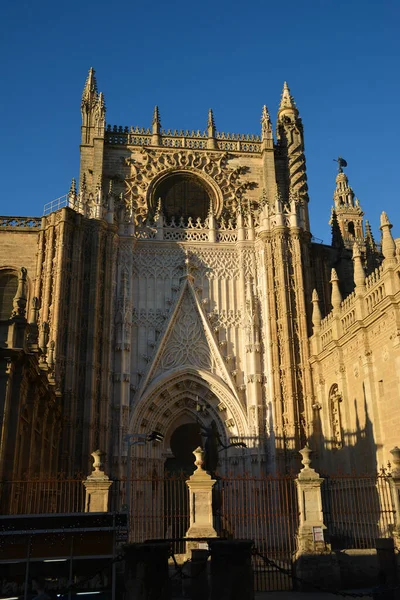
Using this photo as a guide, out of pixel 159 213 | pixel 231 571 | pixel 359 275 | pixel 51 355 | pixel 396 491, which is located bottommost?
pixel 231 571

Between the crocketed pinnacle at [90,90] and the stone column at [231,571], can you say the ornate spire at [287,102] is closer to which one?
the crocketed pinnacle at [90,90]

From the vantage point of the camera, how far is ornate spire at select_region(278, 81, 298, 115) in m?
31.0

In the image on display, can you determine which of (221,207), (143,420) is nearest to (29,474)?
(143,420)

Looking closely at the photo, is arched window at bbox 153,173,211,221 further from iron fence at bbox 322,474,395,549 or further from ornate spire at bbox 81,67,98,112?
iron fence at bbox 322,474,395,549

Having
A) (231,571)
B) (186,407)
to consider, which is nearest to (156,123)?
(186,407)

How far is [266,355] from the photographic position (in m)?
25.0

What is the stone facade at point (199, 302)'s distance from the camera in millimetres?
22000

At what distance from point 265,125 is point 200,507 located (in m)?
22.2

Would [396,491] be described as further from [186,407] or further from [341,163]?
[341,163]

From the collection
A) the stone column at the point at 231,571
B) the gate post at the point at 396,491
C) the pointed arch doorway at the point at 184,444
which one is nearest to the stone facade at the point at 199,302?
the pointed arch doorway at the point at 184,444

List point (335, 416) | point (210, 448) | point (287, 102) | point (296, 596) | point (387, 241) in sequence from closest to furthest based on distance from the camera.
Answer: point (296, 596)
point (387, 241)
point (210, 448)
point (335, 416)
point (287, 102)

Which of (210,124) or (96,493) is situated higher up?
(210,124)

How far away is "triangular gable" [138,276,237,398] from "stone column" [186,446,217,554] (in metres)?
10.9

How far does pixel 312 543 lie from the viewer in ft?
43.7
